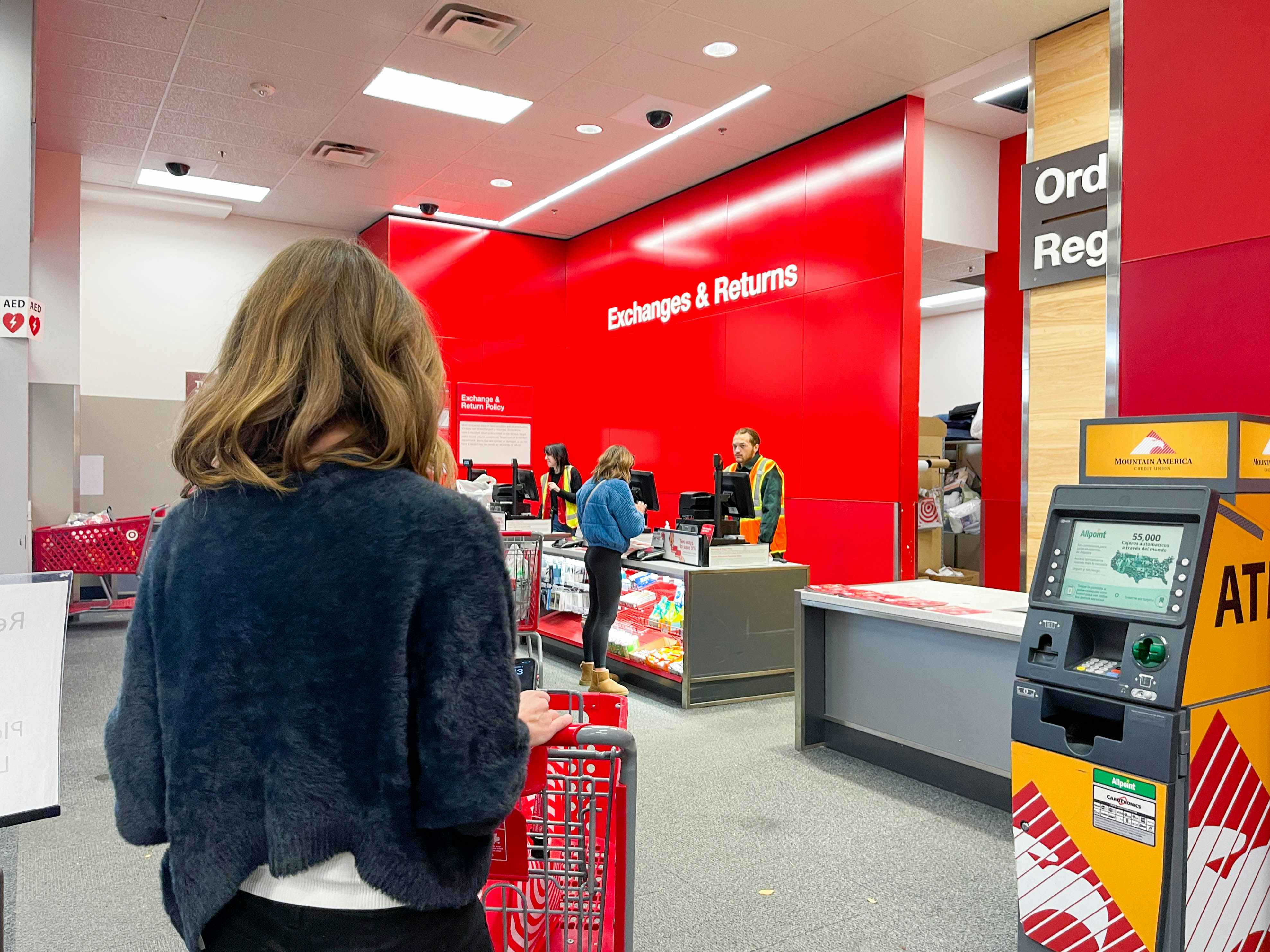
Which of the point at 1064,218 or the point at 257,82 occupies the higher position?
the point at 257,82

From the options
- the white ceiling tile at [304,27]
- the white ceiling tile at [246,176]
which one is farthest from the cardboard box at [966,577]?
the white ceiling tile at [246,176]

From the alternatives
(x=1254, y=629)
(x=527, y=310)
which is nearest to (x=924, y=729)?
(x=1254, y=629)

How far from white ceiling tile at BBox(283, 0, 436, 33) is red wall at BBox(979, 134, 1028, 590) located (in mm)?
4826

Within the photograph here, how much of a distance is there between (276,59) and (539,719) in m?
6.47

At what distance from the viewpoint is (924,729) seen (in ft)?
13.1

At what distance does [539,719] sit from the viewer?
4.31ft

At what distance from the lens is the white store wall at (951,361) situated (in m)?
13.7

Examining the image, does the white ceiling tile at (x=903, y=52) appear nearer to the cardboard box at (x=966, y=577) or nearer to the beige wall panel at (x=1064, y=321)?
the beige wall panel at (x=1064, y=321)

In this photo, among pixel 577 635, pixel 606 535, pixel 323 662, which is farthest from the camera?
pixel 577 635

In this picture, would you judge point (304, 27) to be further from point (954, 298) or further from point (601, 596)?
point (954, 298)

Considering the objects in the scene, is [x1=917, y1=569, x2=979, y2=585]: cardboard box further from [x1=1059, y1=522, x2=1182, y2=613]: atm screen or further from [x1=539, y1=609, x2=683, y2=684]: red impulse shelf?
[x1=1059, y1=522, x2=1182, y2=613]: atm screen

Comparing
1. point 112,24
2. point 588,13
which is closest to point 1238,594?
point 588,13

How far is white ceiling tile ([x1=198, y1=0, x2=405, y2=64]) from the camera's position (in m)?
5.71

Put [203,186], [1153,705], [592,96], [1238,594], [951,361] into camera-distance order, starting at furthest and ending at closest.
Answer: [951,361] < [203,186] < [592,96] < [1238,594] < [1153,705]
